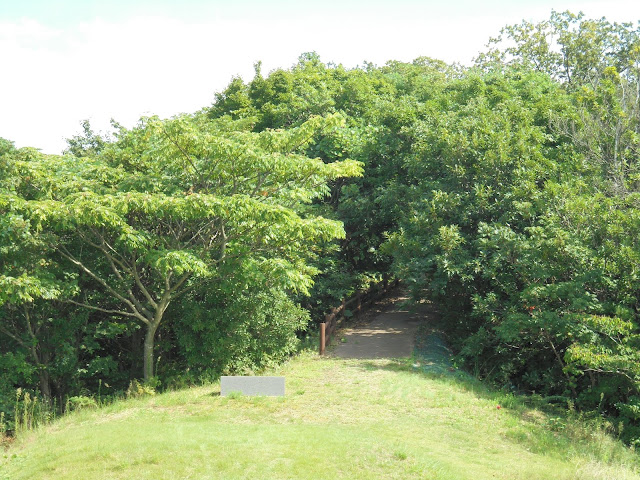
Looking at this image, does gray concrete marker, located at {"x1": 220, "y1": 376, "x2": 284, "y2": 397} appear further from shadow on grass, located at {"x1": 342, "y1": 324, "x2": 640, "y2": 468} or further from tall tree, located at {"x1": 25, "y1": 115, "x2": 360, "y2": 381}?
shadow on grass, located at {"x1": 342, "y1": 324, "x2": 640, "y2": 468}

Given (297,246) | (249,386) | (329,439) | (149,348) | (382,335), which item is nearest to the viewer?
(329,439)

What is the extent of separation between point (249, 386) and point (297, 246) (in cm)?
411

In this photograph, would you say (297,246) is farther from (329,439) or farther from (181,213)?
(329,439)

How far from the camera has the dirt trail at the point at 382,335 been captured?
17656 millimetres

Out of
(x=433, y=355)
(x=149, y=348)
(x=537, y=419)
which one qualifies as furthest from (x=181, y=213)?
(x=433, y=355)

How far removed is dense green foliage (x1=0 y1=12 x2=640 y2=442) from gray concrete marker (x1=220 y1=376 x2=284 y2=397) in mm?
2270

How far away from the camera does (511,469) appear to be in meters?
9.12

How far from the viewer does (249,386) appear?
12328 mm

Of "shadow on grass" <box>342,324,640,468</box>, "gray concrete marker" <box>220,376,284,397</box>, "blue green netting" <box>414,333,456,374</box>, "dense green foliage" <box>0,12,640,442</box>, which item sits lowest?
"shadow on grass" <box>342,324,640,468</box>

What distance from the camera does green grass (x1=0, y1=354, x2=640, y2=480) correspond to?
8578 millimetres

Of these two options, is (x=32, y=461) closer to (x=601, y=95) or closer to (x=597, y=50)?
(x=601, y=95)

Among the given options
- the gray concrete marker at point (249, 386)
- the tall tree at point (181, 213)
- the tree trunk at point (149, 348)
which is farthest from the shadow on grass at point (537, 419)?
the tree trunk at point (149, 348)

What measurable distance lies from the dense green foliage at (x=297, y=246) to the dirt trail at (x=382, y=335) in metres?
1.44

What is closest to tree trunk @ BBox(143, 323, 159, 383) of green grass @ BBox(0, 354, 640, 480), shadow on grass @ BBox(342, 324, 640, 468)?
green grass @ BBox(0, 354, 640, 480)
